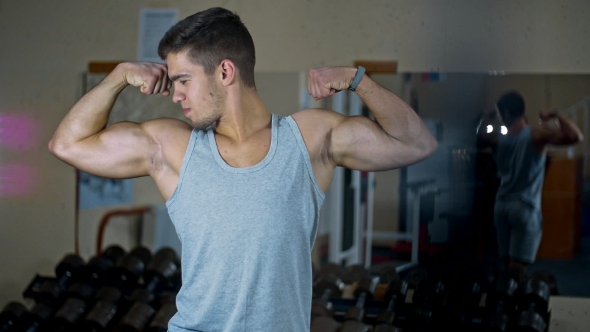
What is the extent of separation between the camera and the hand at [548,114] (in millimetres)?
3160

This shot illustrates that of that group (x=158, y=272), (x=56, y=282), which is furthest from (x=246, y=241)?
(x=56, y=282)

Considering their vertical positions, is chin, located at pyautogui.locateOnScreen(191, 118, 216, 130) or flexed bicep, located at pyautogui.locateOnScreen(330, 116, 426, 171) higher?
chin, located at pyautogui.locateOnScreen(191, 118, 216, 130)

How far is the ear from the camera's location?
1.72 m

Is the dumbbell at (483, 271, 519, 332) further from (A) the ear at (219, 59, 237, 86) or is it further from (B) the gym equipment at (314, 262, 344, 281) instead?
(A) the ear at (219, 59, 237, 86)

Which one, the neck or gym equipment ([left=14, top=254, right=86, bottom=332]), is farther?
gym equipment ([left=14, top=254, right=86, bottom=332])

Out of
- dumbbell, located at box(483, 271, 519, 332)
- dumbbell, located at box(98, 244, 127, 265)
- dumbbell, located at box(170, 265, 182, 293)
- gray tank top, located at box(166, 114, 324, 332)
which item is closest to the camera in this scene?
gray tank top, located at box(166, 114, 324, 332)

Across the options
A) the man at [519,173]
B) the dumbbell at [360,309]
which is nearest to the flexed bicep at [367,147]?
the dumbbell at [360,309]

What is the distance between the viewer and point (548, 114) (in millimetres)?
3166

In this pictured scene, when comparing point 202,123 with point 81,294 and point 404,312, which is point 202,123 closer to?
point 404,312

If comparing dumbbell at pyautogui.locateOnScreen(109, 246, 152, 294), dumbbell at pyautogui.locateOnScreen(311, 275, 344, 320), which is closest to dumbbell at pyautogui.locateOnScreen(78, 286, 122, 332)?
dumbbell at pyautogui.locateOnScreen(109, 246, 152, 294)

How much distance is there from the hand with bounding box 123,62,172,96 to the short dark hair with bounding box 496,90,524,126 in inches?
74.6

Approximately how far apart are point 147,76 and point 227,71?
21cm

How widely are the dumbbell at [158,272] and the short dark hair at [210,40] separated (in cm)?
194

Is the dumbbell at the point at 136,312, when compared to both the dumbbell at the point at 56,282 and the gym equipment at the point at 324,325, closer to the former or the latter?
the dumbbell at the point at 56,282
